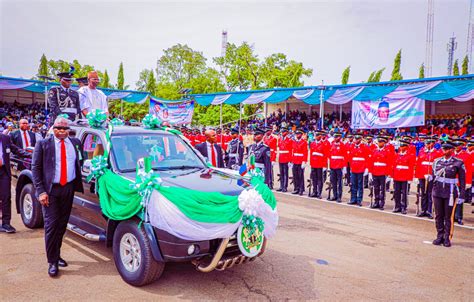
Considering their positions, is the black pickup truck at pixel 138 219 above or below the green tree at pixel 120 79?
below

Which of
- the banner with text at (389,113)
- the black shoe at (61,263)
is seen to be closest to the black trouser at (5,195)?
the black shoe at (61,263)

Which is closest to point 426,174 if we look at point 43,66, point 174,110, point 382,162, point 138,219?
point 382,162

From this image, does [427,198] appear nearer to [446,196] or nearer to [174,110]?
[446,196]

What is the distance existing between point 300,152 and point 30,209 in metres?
8.41

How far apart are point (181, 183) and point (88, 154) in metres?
1.97

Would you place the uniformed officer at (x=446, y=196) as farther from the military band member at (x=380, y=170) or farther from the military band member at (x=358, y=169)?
the military band member at (x=358, y=169)

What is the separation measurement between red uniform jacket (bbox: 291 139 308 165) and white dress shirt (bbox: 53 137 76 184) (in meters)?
8.62

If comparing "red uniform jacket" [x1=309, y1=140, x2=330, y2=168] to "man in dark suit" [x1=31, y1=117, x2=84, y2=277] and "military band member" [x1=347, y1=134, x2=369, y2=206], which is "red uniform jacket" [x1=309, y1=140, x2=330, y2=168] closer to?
"military band member" [x1=347, y1=134, x2=369, y2=206]

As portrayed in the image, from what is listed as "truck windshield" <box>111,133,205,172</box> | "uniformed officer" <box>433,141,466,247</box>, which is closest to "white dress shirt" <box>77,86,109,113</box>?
"truck windshield" <box>111,133,205,172</box>

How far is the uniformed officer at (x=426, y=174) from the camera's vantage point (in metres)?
9.27

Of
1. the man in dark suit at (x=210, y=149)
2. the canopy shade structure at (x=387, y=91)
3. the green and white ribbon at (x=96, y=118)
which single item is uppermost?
the canopy shade structure at (x=387, y=91)

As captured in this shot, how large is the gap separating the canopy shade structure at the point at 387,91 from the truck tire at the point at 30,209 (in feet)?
51.2

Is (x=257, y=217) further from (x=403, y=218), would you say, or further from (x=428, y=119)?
(x=428, y=119)

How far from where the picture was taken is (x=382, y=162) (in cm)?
1013
